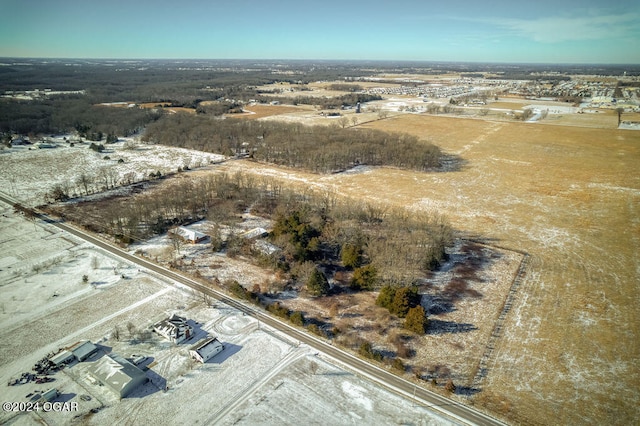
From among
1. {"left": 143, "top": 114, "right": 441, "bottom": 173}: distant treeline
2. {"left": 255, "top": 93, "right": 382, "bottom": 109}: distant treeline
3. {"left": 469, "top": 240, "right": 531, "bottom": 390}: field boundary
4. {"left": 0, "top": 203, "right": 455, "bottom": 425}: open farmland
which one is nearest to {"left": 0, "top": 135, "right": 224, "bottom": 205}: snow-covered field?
{"left": 143, "top": 114, "right": 441, "bottom": 173}: distant treeline

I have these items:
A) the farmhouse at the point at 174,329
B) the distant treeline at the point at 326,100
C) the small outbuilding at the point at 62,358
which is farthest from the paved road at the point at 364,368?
the distant treeline at the point at 326,100

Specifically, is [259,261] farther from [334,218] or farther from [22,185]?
[22,185]

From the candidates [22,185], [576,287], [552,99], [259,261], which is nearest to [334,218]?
[259,261]

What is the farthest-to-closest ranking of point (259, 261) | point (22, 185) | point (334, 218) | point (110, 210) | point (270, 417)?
point (22, 185) < point (110, 210) < point (334, 218) < point (259, 261) < point (270, 417)

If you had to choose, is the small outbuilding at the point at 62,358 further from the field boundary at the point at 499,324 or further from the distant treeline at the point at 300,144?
the distant treeline at the point at 300,144

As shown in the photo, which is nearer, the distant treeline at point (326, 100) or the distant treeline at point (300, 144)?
the distant treeline at point (300, 144)

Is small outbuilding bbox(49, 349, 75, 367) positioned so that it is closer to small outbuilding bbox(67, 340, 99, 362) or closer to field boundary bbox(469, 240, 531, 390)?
small outbuilding bbox(67, 340, 99, 362)
